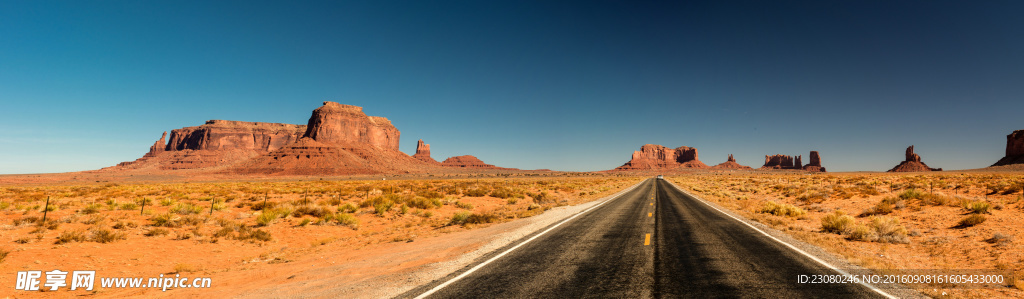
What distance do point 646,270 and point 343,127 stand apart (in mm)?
161899

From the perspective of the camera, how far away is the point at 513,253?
7980 millimetres

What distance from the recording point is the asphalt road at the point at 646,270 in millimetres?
5105

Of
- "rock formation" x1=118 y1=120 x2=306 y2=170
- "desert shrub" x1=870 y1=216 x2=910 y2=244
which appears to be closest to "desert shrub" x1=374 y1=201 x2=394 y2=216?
"desert shrub" x1=870 y1=216 x2=910 y2=244

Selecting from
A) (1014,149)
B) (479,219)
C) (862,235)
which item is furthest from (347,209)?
(1014,149)

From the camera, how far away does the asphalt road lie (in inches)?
201

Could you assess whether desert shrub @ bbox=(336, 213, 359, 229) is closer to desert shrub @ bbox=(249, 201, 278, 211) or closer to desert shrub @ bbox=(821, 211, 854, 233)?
desert shrub @ bbox=(249, 201, 278, 211)

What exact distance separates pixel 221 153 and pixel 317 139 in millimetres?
53194

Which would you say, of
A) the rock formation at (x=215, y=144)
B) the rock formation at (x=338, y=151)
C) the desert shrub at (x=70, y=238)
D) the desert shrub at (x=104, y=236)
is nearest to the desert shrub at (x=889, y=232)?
the desert shrub at (x=104, y=236)

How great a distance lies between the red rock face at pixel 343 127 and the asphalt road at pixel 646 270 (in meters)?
142

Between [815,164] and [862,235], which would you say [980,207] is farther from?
[815,164]

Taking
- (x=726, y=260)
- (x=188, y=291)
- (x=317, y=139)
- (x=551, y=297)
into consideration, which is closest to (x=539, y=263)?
(x=551, y=297)

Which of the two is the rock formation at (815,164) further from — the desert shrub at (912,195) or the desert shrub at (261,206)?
the desert shrub at (261,206)

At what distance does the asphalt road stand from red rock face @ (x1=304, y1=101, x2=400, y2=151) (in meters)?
142

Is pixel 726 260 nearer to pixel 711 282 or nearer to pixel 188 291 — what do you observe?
pixel 711 282
